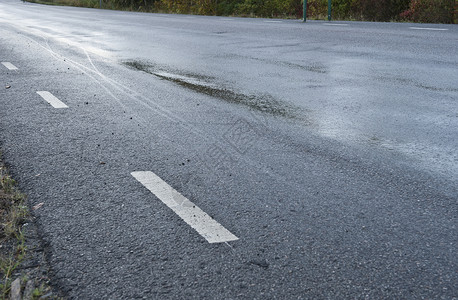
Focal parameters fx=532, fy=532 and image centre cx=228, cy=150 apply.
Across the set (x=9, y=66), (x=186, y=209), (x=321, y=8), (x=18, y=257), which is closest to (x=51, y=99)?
(x=9, y=66)

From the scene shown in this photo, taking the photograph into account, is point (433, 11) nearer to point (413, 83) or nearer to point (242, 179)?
point (413, 83)

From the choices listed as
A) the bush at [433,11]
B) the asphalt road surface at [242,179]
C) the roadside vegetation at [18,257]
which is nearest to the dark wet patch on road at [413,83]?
the asphalt road surface at [242,179]

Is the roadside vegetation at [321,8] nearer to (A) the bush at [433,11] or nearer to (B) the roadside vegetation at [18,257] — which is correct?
(A) the bush at [433,11]

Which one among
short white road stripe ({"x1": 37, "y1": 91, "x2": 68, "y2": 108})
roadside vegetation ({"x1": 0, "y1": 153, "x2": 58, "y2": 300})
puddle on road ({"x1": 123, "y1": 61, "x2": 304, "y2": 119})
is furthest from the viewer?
short white road stripe ({"x1": 37, "y1": 91, "x2": 68, "y2": 108})

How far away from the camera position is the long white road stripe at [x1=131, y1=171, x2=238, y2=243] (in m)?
2.78

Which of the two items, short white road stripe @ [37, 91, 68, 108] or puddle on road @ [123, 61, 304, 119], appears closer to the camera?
puddle on road @ [123, 61, 304, 119]

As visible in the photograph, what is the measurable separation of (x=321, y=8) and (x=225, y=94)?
23.1 meters

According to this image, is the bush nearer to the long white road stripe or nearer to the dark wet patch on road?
the dark wet patch on road

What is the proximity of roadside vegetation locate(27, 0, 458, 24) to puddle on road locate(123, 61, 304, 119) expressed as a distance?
13.0 m

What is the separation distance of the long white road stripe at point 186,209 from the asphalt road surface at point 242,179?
12 mm

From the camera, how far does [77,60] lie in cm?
993

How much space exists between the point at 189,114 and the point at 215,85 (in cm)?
182

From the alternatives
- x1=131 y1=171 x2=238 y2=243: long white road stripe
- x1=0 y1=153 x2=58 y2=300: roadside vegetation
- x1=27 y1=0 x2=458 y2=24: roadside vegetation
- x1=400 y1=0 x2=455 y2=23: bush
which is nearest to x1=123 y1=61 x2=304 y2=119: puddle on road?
x1=131 y1=171 x2=238 y2=243: long white road stripe

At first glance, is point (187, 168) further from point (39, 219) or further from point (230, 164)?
point (39, 219)
